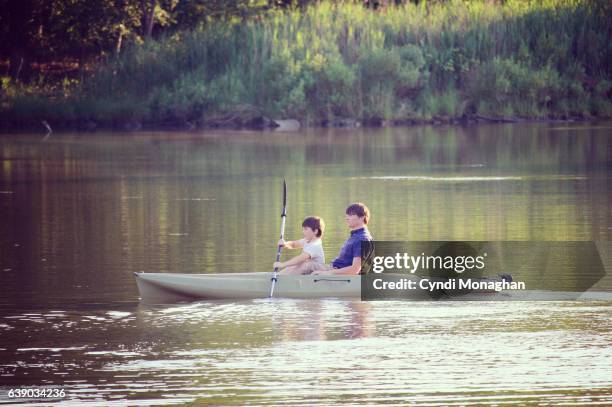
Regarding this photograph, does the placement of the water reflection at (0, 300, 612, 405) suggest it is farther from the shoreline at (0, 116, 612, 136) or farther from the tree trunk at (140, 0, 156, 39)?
the tree trunk at (140, 0, 156, 39)

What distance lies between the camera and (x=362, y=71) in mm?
44250

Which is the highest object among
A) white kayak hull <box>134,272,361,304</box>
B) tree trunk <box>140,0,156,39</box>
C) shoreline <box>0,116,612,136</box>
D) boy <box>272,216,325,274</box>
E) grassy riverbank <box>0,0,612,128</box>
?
tree trunk <box>140,0,156,39</box>

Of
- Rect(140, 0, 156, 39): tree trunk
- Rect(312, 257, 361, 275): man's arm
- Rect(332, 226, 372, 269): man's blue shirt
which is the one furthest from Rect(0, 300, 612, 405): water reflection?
Rect(140, 0, 156, 39): tree trunk

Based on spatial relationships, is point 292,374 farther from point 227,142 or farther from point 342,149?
point 227,142

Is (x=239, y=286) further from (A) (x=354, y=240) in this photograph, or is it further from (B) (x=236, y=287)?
(A) (x=354, y=240)

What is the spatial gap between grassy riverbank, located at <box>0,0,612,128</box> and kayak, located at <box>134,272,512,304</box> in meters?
29.9

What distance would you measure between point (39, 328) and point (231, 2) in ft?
131

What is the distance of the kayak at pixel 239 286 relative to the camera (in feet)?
45.5

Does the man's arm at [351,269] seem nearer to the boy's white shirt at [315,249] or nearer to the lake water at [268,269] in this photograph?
the boy's white shirt at [315,249]

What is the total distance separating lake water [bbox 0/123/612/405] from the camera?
408 inches

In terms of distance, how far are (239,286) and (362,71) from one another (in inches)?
1212

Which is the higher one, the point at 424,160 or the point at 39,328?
the point at 424,160

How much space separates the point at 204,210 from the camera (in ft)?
73.2

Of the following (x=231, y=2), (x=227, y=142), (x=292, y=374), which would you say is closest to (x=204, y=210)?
(x=292, y=374)
